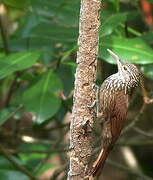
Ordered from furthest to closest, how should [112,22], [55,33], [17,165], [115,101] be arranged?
[17,165]
[55,33]
[112,22]
[115,101]

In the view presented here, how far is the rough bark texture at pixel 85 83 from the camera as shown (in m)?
1.85

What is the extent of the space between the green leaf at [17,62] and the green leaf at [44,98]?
192 millimetres

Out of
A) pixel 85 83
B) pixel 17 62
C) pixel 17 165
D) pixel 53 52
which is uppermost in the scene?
pixel 85 83

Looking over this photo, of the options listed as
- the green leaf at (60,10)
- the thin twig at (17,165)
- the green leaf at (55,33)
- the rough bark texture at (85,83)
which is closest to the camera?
the rough bark texture at (85,83)

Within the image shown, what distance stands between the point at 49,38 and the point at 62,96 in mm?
447

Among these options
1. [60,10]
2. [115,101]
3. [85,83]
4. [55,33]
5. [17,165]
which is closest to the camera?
[85,83]

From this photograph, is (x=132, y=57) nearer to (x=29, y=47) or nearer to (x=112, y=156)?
(x=29, y=47)

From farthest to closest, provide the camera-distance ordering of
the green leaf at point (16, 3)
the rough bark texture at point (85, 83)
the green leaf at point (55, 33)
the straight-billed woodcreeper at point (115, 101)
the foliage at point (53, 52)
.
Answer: the green leaf at point (16, 3) < the green leaf at point (55, 33) < the foliage at point (53, 52) < the straight-billed woodcreeper at point (115, 101) < the rough bark texture at point (85, 83)

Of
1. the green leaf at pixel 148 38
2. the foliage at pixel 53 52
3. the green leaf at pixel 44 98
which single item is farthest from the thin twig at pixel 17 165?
the green leaf at pixel 148 38

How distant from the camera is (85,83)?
1.92 meters

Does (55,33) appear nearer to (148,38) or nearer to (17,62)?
(17,62)

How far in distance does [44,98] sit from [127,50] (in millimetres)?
661

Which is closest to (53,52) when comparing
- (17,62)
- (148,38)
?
(17,62)

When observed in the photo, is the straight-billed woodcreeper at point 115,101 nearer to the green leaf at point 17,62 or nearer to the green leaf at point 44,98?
the green leaf at point 44,98
